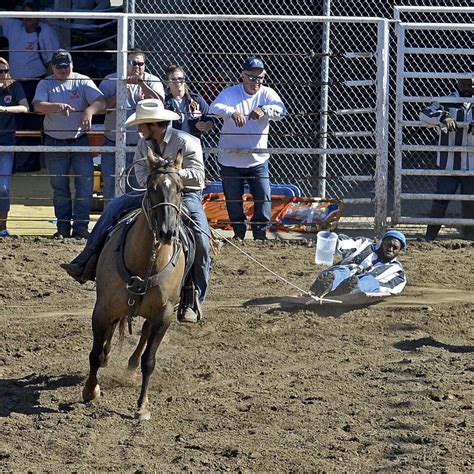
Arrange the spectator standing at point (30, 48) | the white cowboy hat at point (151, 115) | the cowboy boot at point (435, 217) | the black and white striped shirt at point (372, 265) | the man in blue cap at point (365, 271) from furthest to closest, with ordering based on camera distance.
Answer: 1. the spectator standing at point (30, 48)
2. the cowboy boot at point (435, 217)
3. the black and white striped shirt at point (372, 265)
4. the man in blue cap at point (365, 271)
5. the white cowboy hat at point (151, 115)

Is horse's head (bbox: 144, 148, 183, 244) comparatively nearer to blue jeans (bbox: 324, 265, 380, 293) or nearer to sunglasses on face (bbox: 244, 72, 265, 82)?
blue jeans (bbox: 324, 265, 380, 293)

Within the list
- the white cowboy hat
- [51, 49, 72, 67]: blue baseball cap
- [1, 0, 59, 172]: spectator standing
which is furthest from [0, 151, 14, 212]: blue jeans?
the white cowboy hat

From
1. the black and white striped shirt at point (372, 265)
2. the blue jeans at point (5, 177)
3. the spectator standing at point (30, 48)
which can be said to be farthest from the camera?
the spectator standing at point (30, 48)

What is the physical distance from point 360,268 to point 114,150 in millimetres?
3658

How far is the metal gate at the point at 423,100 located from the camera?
13.5 metres

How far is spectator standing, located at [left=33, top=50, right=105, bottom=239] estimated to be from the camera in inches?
519

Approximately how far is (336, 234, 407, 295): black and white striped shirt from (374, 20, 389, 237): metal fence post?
2338 millimetres

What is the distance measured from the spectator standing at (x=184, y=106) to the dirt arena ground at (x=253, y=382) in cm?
185

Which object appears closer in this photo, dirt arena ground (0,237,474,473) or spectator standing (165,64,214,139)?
dirt arena ground (0,237,474,473)

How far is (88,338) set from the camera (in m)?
9.70

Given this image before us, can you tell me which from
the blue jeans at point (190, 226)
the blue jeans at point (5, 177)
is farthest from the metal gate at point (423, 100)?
the blue jeans at point (190, 226)

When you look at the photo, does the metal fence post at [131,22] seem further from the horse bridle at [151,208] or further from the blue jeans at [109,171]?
the horse bridle at [151,208]

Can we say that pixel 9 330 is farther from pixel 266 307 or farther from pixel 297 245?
pixel 297 245

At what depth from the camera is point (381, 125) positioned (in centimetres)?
1363
